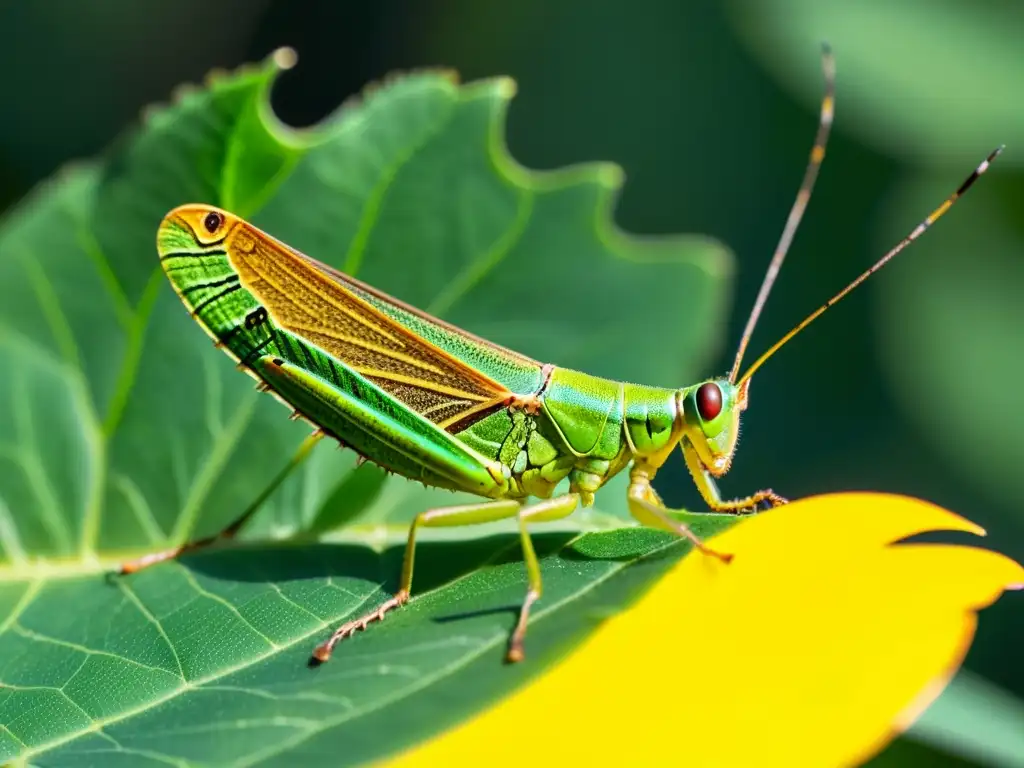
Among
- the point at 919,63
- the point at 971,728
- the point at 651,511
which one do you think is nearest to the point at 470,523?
the point at 651,511

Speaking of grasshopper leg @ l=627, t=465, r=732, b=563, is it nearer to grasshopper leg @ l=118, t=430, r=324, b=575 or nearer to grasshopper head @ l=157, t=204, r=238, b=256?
grasshopper leg @ l=118, t=430, r=324, b=575

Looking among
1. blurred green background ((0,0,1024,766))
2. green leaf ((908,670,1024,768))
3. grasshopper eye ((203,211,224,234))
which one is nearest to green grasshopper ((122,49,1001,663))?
grasshopper eye ((203,211,224,234))

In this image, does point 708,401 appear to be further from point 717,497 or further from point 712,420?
point 717,497

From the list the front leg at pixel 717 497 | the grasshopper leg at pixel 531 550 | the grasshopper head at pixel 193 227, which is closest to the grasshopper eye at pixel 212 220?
the grasshopper head at pixel 193 227

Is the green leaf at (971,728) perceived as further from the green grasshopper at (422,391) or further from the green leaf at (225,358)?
the green leaf at (225,358)

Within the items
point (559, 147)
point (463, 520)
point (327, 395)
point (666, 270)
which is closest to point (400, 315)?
point (327, 395)

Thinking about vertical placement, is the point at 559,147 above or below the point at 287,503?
above

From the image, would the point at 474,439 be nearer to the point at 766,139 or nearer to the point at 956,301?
the point at 956,301
